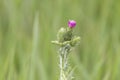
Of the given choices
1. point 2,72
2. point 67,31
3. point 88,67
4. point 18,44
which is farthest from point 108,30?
point 67,31

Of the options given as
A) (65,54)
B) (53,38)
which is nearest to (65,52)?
(65,54)

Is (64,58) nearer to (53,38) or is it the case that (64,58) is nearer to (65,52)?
(65,52)

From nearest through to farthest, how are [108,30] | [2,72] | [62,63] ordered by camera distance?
[62,63] < [2,72] < [108,30]

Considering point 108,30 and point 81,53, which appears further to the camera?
point 108,30

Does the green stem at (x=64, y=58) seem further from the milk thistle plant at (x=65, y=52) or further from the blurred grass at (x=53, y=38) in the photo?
the blurred grass at (x=53, y=38)

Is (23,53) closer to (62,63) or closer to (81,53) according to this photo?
(81,53)

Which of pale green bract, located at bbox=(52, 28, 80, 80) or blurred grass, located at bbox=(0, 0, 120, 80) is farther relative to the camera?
blurred grass, located at bbox=(0, 0, 120, 80)

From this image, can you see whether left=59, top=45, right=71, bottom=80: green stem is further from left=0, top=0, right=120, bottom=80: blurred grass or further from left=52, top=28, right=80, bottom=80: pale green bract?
left=0, top=0, right=120, bottom=80: blurred grass

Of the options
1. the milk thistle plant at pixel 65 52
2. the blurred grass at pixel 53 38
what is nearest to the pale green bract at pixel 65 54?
the milk thistle plant at pixel 65 52

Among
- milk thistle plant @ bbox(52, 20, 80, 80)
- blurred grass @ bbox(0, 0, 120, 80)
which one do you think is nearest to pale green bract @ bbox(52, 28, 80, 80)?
milk thistle plant @ bbox(52, 20, 80, 80)
